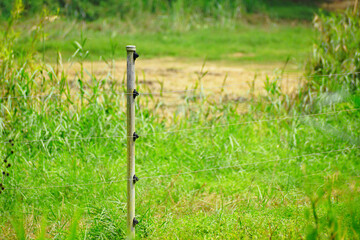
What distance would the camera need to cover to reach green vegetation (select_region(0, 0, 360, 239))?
8.38 ft

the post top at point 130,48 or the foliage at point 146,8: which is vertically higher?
the foliage at point 146,8

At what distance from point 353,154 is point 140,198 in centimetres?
195

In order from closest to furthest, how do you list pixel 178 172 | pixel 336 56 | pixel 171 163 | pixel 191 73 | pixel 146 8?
1. pixel 178 172
2. pixel 171 163
3. pixel 336 56
4. pixel 191 73
5. pixel 146 8

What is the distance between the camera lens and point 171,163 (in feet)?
11.8

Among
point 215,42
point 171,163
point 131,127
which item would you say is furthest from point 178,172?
point 215,42

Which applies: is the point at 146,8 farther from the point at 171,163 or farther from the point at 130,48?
the point at 130,48

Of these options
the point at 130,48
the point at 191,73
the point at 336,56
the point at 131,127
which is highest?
the point at 130,48

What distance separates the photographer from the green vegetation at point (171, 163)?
2.55 m

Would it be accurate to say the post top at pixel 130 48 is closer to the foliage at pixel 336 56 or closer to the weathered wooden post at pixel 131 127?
the weathered wooden post at pixel 131 127

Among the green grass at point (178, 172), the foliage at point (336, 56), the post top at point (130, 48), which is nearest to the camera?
the post top at point (130, 48)

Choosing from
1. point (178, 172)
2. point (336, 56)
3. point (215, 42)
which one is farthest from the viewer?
point (215, 42)

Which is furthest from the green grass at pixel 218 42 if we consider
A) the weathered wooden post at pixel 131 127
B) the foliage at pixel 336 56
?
the weathered wooden post at pixel 131 127

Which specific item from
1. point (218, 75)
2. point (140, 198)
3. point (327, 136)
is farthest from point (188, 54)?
point (140, 198)

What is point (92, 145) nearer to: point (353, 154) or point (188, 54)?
point (353, 154)
